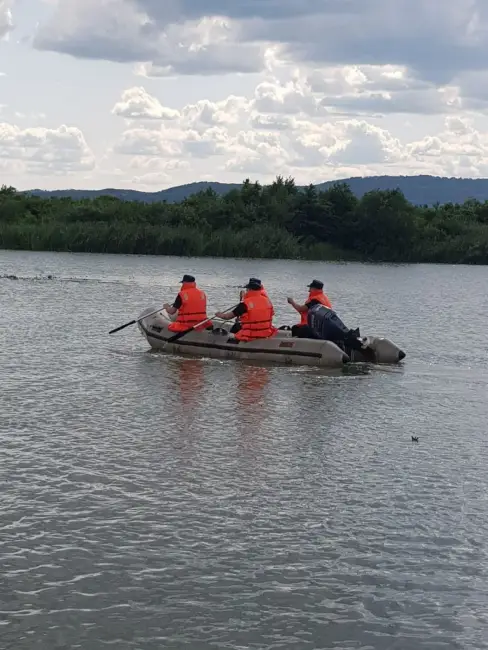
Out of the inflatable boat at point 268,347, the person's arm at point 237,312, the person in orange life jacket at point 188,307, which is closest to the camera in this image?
the inflatable boat at point 268,347

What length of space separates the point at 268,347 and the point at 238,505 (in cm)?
1118

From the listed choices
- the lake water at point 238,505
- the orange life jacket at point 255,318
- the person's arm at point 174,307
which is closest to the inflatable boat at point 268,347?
the orange life jacket at point 255,318

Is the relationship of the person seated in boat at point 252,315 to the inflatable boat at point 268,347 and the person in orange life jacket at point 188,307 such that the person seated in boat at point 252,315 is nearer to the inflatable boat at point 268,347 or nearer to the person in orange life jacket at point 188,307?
the inflatable boat at point 268,347

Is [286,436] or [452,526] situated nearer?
[452,526]

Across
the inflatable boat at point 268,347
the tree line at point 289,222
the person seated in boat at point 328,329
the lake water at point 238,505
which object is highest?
the tree line at point 289,222

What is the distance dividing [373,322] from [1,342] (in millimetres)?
14241

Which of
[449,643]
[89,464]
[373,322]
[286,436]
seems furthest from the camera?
[373,322]

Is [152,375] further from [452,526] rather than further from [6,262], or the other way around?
[6,262]

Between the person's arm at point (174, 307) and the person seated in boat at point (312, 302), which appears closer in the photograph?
the person seated in boat at point (312, 302)

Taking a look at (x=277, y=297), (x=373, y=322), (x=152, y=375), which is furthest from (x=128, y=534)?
(x=277, y=297)

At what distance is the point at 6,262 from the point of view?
65.9 metres

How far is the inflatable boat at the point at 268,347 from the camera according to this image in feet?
70.9

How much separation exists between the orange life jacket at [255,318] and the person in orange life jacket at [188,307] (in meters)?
1.17

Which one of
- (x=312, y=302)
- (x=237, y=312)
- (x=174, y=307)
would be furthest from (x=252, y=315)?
(x=174, y=307)
